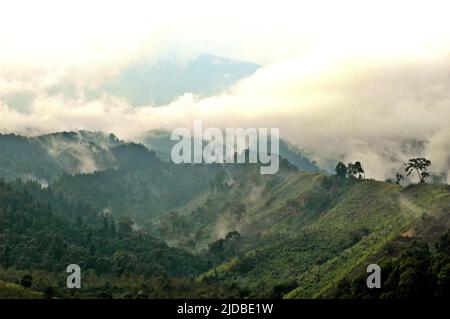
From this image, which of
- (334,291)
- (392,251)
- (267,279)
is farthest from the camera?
(267,279)

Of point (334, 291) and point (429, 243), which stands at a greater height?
point (429, 243)

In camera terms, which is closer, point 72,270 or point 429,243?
point 429,243

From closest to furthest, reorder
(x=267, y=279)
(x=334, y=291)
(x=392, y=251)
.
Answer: (x=334, y=291)
(x=392, y=251)
(x=267, y=279)

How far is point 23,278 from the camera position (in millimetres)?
162250

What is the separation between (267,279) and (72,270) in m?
57.9
